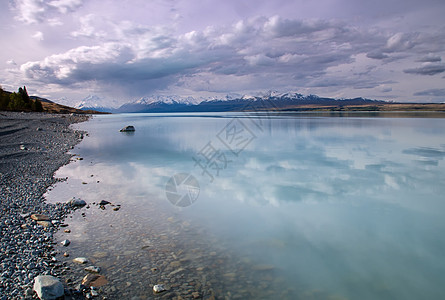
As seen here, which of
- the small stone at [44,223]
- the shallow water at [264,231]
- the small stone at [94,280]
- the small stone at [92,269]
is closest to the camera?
the small stone at [94,280]

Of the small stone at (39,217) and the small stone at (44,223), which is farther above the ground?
the small stone at (39,217)

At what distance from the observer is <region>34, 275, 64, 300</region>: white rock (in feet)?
16.5

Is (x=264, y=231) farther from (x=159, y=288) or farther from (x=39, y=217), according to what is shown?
(x=39, y=217)

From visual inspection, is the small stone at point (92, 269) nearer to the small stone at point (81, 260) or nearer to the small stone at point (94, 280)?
the small stone at point (94, 280)

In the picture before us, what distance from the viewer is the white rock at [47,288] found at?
198 inches

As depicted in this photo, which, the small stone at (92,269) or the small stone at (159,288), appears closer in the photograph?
the small stone at (159,288)

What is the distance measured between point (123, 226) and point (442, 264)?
30.7 feet

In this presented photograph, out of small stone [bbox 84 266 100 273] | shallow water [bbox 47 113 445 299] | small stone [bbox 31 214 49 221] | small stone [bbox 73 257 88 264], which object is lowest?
shallow water [bbox 47 113 445 299]

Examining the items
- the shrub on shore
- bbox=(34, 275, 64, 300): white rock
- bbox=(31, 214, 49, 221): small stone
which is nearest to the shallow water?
bbox=(31, 214, 49, 221): small stone

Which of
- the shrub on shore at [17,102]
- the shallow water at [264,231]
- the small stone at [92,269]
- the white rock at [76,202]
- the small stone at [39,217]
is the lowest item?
the shallow water at [264,231]

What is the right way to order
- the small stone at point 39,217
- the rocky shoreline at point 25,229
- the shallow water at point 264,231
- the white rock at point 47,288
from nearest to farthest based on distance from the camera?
the white rock at point 47,288
the rocky shoreline at point 25,229
the shallow water at point 264,231
the small stone at point 39,217

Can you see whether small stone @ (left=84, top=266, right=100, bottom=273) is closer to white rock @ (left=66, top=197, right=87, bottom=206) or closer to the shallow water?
the shallow water

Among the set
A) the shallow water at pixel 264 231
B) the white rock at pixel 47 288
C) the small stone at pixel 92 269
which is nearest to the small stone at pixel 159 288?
the shallow water at pixel 264 231

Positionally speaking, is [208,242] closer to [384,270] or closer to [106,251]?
[106,251]
